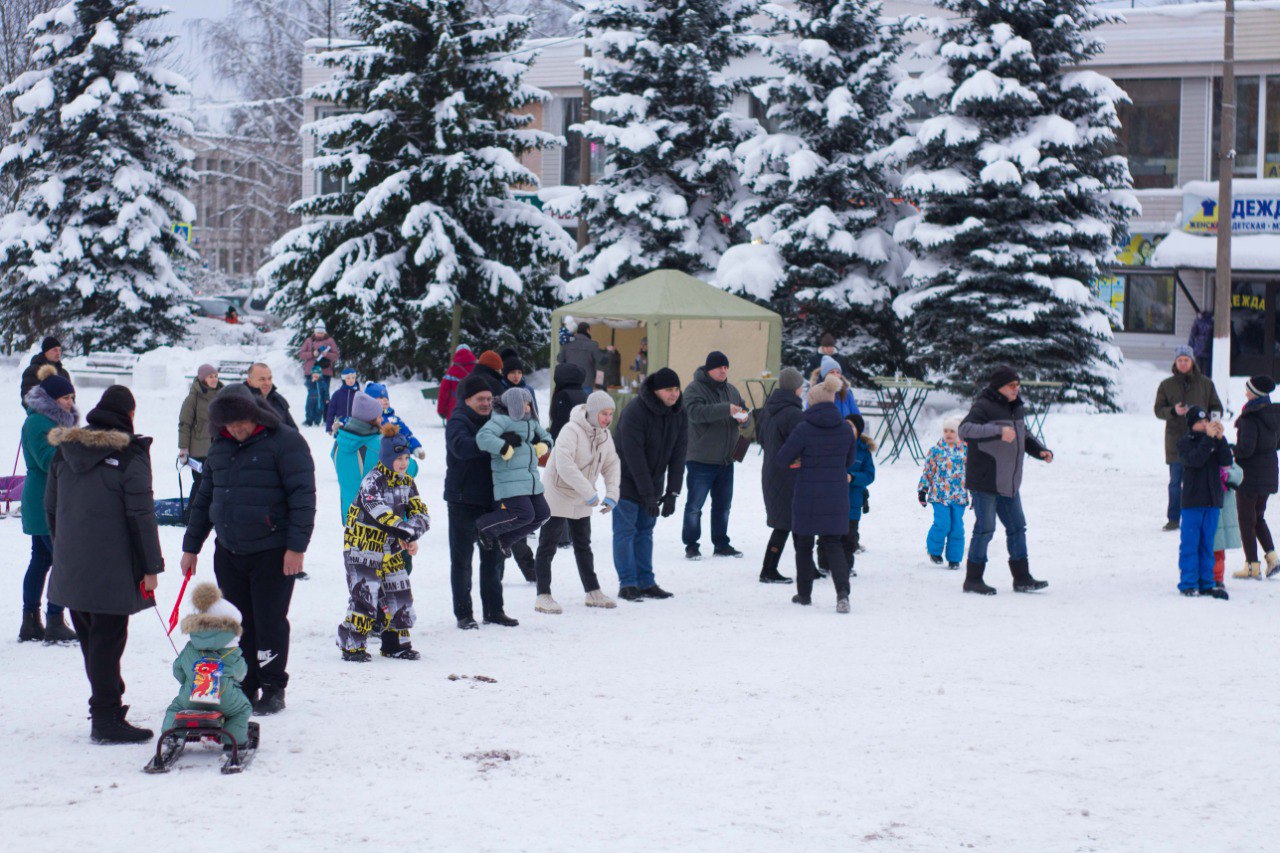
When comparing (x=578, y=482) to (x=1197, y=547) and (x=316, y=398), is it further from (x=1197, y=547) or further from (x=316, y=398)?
(x=316, y=398)

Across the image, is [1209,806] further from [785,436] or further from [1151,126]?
[1151,126]

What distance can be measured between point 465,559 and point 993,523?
404 centimetres

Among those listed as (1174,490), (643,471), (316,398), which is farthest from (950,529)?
(316,398)

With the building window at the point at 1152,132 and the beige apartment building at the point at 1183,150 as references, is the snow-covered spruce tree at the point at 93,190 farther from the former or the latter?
the building window at the point at 1152,132

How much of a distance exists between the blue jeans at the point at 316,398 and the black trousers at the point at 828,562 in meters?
14.1

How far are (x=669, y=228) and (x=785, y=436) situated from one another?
1510 cm

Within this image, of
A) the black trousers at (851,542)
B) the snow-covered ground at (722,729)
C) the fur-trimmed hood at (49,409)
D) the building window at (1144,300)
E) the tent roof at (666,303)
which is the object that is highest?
the building window at (1144,300)

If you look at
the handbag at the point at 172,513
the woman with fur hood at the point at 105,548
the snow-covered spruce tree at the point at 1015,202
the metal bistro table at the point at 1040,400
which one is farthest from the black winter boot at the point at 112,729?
the snow-covered spruce tree at the point at 1015,202

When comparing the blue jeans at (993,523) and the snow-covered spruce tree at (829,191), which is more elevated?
the snow-covered spruce tree at (829,191)

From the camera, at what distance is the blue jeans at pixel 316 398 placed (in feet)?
77.0

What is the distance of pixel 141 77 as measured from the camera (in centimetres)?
3288

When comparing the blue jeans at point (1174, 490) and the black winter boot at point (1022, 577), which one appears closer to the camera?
the black winter boot at point (1022, 577)

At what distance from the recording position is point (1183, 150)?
31.5 metres

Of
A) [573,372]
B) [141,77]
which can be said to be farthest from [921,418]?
[141,77]
